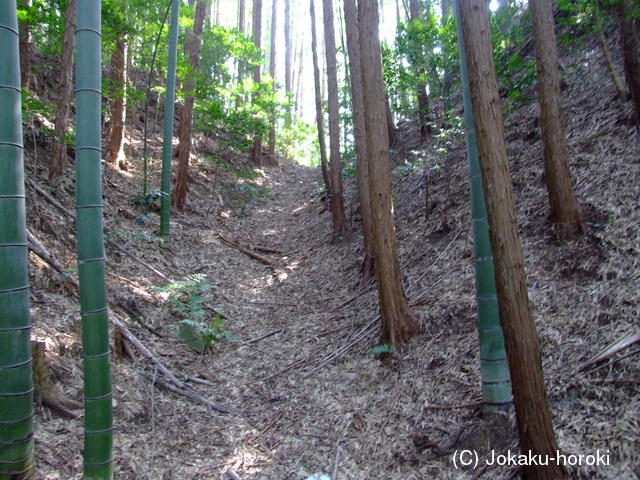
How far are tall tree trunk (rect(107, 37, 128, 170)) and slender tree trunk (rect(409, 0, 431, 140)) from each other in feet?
20.4

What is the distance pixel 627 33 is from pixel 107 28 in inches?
346

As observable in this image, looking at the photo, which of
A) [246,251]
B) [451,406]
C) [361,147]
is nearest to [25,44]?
[246,251]

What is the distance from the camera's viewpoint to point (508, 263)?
8.40 feet

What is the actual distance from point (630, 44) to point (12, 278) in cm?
640

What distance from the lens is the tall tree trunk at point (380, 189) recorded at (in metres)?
4.84

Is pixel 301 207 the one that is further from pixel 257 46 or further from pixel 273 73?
pixel 273 73

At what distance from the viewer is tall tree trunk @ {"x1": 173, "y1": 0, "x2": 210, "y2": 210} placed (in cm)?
1029

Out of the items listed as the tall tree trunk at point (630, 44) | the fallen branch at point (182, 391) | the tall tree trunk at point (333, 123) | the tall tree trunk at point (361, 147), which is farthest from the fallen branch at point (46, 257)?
the tall tree trunk at point (630, 44)

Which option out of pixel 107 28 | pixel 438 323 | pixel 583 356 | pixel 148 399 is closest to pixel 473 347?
pixel 438 323

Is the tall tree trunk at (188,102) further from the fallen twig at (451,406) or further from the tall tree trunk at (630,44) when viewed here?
the fallen twig at (451,406)

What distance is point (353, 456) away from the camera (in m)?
3.68

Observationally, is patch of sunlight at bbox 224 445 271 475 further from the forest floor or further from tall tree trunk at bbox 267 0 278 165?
tall tree trunk at bbox 267 0 278 165

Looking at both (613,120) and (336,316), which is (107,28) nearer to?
(336,316)

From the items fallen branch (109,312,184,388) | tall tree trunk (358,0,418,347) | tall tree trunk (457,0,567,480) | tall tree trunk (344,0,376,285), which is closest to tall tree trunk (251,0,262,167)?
tall tree trunk (344,0,376,285)
